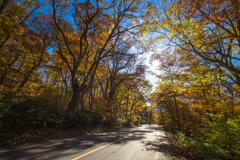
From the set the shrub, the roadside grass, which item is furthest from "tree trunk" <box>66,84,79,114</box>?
the shrub

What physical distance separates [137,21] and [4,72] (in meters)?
10.7

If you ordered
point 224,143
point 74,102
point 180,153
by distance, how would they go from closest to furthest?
point 224,143
point 180,153
point 74,102

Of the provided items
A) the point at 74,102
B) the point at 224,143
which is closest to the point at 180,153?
the point at 224,143

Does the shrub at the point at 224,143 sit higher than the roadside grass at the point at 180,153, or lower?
higher

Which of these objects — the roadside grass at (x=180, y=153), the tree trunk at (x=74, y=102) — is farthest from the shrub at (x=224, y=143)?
the tree trunk at (x=74, y=102)

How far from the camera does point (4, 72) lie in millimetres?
6301

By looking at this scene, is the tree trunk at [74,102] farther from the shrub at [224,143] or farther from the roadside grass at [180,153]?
the shrub at [224,143]

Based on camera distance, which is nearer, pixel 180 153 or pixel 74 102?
pixel 180 153

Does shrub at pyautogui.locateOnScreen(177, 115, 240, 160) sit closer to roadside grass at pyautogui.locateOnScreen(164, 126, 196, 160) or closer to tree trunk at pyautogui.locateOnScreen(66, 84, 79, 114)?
roadside grass at pyautogui.locateOnScreen(164, 126, 196, 160)

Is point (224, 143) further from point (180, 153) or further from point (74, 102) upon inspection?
point (74, 102)

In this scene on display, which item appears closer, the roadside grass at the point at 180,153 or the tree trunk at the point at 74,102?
the roadside grass at the point at 180,153

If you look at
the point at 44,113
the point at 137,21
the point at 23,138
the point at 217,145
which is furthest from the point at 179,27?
the point at 23,138

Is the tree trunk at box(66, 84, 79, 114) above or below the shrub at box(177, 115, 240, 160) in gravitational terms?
above

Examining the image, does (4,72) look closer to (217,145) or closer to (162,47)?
(162,47)
